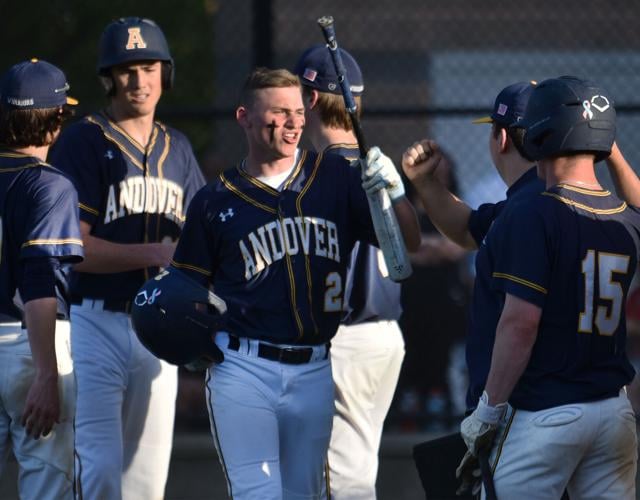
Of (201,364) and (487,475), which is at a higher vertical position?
(201,364)

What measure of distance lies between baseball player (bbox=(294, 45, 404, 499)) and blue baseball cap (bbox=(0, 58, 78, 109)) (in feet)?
3.60

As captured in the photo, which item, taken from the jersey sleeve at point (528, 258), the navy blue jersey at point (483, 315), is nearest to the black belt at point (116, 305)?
the navy blue jersey at point (483, 315)

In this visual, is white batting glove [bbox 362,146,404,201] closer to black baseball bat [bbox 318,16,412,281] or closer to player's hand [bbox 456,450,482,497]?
black baseball bat [bbox 318,16,412,281]

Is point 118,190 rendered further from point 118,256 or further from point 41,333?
point 41,333

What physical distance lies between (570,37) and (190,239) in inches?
326

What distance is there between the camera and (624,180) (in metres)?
4.80

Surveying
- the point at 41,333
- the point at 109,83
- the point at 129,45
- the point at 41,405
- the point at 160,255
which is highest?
the point at 129,45

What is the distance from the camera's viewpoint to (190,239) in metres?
4.99

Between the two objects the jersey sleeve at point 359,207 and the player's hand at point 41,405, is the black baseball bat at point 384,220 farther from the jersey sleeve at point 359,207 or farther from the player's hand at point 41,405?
the player's hand at point 41,405

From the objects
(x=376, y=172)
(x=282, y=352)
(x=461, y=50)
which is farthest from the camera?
(x=461, y=50)

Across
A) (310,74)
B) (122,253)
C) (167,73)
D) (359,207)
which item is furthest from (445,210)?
(167,73)

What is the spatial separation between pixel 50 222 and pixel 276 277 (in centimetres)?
81

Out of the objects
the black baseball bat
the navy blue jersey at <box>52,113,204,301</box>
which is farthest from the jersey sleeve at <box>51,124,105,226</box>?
the black baseball bat

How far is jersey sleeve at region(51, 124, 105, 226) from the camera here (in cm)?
565
